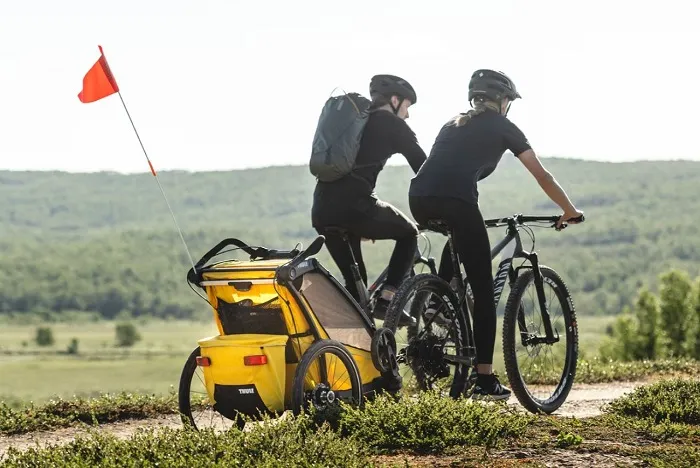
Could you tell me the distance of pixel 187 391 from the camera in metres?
7.42

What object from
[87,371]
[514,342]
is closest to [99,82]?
[514,342]

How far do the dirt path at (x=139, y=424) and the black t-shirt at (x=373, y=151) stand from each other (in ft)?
6.65

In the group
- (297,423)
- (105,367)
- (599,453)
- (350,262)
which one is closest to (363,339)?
(350,262)

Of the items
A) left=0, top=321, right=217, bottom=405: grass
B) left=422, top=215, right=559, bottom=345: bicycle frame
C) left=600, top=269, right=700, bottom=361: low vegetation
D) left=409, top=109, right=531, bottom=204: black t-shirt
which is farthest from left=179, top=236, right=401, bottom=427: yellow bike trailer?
left=0, top=321, right=217, bottom=405: grass

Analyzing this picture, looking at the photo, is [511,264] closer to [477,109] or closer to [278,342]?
[477,109]

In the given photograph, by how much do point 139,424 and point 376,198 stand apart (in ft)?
8.93

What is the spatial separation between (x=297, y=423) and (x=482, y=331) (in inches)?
Answer: 89.5

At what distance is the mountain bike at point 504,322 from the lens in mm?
8117

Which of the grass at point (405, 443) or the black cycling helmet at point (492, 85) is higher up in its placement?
the black cycling helmet at point (492, 85)

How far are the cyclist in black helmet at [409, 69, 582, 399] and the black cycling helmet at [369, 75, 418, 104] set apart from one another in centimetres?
41

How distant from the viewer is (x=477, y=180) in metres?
8.08

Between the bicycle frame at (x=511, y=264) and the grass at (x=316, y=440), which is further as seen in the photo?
the bicycle frame at (x=511, y=264)

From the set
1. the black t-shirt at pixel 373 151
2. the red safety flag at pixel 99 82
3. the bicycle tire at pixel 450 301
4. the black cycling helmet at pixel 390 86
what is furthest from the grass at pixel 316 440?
the red safety flag at pixel 99 82

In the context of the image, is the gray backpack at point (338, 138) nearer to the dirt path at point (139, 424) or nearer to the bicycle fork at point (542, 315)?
the bicycle fork at point (542, 315)
